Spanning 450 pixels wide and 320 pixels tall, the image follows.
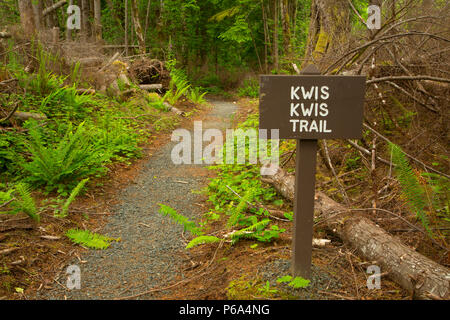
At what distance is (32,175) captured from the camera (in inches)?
185

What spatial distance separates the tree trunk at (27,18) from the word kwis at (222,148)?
413cm

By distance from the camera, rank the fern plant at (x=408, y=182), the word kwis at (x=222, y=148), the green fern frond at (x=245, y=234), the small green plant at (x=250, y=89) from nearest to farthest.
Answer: the fern plant at (x=408, y=182), the green fern frond at (x=245, y=234), the word kwis at (x=222, y=148), the small green plant at (x=250, y=89)

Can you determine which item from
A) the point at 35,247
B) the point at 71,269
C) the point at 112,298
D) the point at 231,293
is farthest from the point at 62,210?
the point at 231,293

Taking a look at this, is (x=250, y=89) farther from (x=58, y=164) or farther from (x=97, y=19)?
(x=58, y=164)

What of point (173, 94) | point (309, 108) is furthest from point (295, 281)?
point (173, 94)

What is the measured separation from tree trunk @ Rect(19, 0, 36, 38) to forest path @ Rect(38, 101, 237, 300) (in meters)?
4.76

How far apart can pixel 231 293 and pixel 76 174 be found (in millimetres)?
3190

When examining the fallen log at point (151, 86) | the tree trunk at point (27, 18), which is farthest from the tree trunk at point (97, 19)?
the tree trunk at point (27, 18)

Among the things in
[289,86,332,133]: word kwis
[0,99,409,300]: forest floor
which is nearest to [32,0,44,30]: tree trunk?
[0,99,409,300]: forest floor

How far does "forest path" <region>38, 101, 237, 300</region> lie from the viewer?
306cm

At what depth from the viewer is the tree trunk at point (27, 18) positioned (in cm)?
784

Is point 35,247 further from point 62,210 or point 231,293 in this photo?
point 231,293

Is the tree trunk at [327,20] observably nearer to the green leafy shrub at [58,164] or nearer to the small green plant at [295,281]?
the green leafy shrub at [58,164]

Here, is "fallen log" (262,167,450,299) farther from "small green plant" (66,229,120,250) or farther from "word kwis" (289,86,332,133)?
"small green plant" (66,229,120,250)
